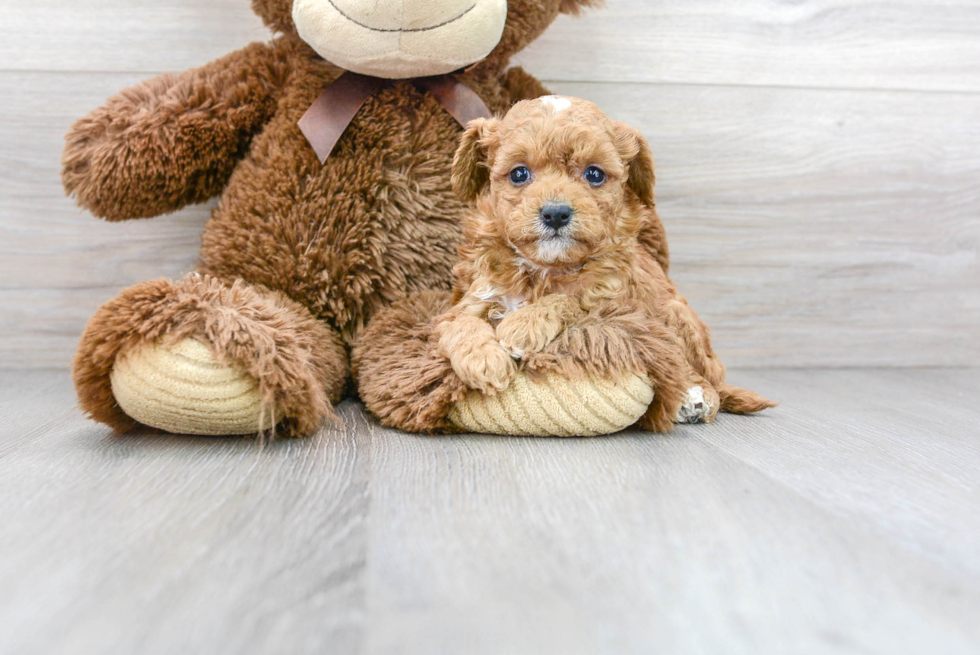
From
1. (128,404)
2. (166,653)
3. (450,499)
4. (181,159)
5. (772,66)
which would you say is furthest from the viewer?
(772,66)

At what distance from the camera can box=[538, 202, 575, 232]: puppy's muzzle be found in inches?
30.8

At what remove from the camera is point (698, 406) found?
945 mm

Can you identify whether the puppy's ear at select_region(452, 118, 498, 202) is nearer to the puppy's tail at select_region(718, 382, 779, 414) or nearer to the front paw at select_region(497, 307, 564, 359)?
the front paw at select_region(497, 307, 564, 359)

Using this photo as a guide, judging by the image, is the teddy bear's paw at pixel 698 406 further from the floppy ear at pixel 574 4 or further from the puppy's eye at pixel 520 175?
the floppy ear at pixel 574 4

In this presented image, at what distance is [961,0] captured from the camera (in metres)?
1.36

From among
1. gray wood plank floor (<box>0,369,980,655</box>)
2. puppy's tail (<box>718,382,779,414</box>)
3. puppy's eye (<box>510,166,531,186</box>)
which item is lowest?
puppy's tail (<box>718,382,779,414</box>)

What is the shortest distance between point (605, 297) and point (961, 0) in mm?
1044

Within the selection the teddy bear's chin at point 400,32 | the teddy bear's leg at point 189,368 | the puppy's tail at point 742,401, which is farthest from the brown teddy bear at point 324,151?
the puppy's tail at point 742,401

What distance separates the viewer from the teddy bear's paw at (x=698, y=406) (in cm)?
94

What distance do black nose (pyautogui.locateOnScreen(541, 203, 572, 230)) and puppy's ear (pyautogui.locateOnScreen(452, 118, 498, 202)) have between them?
0.43 ft

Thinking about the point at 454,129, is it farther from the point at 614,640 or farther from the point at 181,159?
the point at 614,640

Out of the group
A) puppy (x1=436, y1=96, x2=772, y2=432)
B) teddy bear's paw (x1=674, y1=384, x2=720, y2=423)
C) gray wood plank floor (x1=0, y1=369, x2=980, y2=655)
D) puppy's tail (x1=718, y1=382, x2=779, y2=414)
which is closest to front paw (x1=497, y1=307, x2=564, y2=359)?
puppy (x1=436, y1=96, x2=772, y2=432)

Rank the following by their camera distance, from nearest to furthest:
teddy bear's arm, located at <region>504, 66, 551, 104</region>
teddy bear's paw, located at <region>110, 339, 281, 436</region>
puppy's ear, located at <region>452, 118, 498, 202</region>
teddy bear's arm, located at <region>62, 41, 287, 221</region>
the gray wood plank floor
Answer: the gray wood plank floor → teddy bear's paw, located at <region>110, 339, 281, 436</region> → puppy's ear, located at <region>452, 118, 498, 202</region> → teddy bear's arm, located at <region>62, 41, 287, 221</region> → teddy bear's arm, located at <region>504, 66, 551, 104</region>

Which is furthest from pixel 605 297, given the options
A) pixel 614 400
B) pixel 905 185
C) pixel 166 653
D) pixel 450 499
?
A: pixel 905 185
